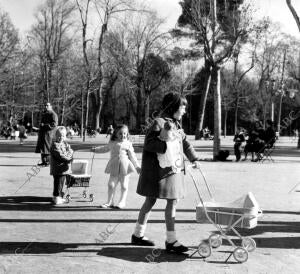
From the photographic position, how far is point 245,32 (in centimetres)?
2031

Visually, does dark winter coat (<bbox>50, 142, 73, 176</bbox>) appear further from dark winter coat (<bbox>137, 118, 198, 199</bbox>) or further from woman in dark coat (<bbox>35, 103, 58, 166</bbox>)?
woman in dark coat (<bbox>35, 103, 58, 166</bbox>)

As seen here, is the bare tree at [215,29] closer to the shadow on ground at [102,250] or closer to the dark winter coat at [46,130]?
the dark winter coat at [46,130]

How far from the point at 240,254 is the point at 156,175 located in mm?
1174

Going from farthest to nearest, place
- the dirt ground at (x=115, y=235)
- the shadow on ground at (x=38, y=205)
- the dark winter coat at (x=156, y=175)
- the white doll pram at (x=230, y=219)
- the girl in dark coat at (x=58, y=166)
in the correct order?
the girl in dark coat at (x=58, y=166) < the shadow on ground at (x=38, y=205) < the dark winter coat at (x=156, y=175) < the white doll pram at (x=230, y=219) < the dirt ground at (x=115, y=235)

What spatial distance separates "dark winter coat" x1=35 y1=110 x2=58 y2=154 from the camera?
14.9 m

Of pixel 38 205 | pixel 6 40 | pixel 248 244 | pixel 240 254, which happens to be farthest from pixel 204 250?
pixel 6 40

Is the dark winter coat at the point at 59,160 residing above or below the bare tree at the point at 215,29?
A: below

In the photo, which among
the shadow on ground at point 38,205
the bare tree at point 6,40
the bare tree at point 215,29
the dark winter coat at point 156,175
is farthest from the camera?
the bare tree at point 6,40

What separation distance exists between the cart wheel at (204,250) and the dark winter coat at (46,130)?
1013cm

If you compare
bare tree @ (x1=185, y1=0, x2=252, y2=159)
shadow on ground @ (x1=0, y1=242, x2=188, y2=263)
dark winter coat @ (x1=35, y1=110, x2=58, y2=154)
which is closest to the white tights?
shadow on ground @ (x1=0, y1=242, x2=188, y2=263)

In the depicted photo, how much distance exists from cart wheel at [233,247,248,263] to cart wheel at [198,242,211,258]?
27cm

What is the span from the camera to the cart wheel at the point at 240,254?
5.29 meters

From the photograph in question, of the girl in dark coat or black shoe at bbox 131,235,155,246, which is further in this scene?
the girl in dark coat

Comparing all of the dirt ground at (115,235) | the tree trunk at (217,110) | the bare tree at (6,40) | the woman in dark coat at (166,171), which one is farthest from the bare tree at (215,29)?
the bare tree at (6,40)
